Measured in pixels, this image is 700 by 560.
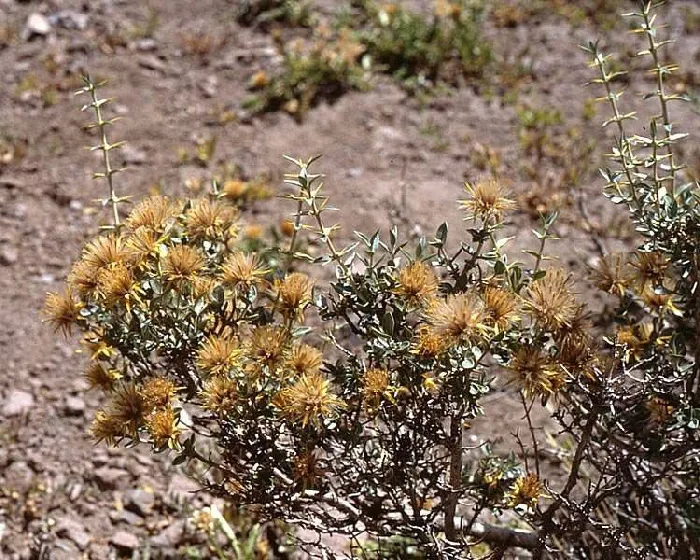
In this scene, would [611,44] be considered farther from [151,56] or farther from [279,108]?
[151,56]

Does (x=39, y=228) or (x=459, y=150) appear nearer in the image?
(x=39, y=228)

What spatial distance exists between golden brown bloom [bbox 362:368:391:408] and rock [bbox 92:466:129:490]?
160cm

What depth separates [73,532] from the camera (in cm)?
311

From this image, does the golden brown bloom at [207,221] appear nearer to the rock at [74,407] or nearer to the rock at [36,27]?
the rock at [74,407]

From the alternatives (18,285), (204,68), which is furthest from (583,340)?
(204,68)

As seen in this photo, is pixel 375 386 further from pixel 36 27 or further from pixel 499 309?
pixel 36 27

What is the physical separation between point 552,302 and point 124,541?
6.04ft

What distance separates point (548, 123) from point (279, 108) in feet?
4.95

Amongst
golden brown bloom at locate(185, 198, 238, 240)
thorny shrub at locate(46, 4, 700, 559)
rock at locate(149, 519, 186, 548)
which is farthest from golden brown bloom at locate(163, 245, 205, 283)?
rock at locate(149, 519, 186, 548)

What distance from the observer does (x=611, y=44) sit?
5.61 metres

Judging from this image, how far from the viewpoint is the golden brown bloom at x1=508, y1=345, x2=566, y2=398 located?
1956 millimetres

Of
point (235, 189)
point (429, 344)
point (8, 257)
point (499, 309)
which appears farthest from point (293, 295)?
point (8, 257)

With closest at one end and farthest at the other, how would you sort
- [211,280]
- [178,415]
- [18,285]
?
[178,415], [211,280], [18,285]

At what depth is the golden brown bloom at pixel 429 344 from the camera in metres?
1.92
